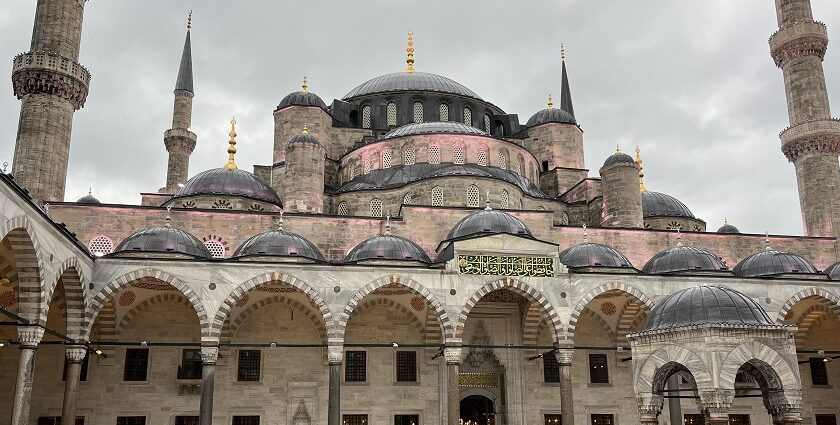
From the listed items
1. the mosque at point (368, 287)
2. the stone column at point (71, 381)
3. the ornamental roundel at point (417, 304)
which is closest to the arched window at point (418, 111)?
the mosque at point (368, 287)

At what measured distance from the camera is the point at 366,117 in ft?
80.2

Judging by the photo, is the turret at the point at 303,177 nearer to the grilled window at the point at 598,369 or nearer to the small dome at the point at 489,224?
the small dome at the point at 489,224

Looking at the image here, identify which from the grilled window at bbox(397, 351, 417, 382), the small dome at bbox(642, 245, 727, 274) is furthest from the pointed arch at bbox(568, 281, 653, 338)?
the grilled window at bbox(397, 351, 417, 382)

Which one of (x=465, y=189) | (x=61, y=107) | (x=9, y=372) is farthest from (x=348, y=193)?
(x=9, y=372)

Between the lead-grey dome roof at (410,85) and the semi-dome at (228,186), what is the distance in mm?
7063

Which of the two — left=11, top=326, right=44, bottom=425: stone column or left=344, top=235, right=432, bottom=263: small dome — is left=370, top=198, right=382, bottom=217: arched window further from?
left=11, top=326, right=44, bottom=425: stone column

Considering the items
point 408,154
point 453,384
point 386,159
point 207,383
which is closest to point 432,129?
point 408,154

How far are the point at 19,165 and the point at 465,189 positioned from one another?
9679 mm

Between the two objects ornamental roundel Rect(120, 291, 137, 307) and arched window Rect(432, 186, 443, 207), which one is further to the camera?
arched window Rect(432, 186, 443, 207)

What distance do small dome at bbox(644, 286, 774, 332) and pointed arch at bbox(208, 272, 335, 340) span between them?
7374mm

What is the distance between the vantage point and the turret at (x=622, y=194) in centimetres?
1927

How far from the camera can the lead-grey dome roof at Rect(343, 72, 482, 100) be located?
24.9 m

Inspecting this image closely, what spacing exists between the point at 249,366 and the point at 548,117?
12697mm

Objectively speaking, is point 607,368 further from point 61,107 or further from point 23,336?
point 61,107
